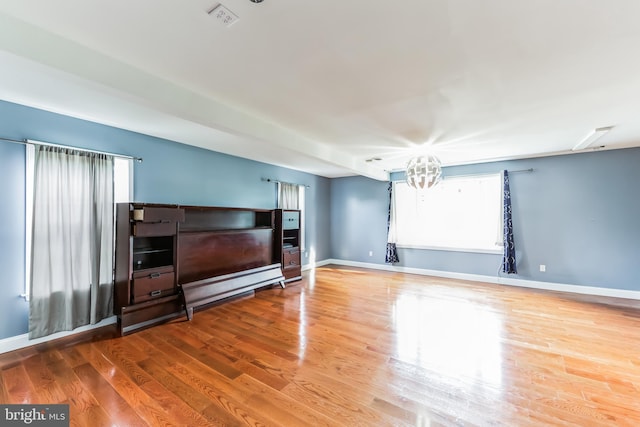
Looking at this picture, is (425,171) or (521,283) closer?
(425,171)

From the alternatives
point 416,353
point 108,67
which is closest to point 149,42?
point 108,67

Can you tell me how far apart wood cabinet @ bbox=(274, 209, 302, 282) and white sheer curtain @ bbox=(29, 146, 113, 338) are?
265 centimetres

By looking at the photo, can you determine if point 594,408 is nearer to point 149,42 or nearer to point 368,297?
point 368,297

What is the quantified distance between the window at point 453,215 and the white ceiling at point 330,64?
82.6 inches

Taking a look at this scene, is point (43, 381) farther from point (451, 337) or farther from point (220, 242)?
point (451, 337)

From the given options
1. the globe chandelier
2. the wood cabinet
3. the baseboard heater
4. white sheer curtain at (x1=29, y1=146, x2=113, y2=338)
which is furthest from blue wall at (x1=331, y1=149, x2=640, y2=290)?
white sheer curtain at (x1=29, y1=146, x2=113, y2=338)

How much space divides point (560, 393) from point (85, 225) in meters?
4.81

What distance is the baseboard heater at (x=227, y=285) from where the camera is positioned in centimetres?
351

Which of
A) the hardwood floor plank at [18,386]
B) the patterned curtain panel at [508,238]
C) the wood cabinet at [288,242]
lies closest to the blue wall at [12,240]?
the hardwood floor plank at [18,386]

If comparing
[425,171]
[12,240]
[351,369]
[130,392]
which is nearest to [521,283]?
[425,171]

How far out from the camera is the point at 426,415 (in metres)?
1.75

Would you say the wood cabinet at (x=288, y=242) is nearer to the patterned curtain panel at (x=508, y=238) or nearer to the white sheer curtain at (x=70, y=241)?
the white sheer curtain at (x=70, y=241)

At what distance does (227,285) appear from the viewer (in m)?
4.00

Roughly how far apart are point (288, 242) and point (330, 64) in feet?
14.0
